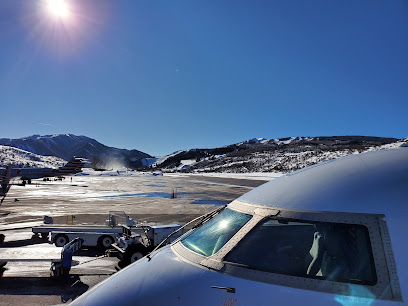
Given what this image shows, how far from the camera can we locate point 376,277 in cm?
258

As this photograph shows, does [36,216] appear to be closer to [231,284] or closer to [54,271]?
[54,271]

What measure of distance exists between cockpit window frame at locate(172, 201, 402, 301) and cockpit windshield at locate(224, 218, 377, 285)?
0.05 m

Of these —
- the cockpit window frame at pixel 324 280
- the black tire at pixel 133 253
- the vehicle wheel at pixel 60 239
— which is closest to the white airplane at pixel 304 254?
the cockpit window frame at pixel 324 280

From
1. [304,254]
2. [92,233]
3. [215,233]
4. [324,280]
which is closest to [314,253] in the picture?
[304,254]

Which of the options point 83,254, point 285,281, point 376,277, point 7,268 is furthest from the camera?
point 83,254

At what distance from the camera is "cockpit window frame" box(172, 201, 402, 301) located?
99.4 inches

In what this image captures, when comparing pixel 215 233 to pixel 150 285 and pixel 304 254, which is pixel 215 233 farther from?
pixel 304 254

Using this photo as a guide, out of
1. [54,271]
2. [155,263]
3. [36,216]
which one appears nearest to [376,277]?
[155,263]

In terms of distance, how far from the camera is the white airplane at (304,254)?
262 cm

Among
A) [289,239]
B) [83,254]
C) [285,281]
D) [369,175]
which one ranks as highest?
[369,175]

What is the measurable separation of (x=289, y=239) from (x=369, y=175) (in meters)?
1.24

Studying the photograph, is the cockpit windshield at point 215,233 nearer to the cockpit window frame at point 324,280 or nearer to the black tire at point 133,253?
the cockpit window frame at point 324,280

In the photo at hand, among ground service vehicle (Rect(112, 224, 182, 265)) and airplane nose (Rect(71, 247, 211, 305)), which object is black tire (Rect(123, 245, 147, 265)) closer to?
ground service vehicle (Rect(112, 224, 182, 265))

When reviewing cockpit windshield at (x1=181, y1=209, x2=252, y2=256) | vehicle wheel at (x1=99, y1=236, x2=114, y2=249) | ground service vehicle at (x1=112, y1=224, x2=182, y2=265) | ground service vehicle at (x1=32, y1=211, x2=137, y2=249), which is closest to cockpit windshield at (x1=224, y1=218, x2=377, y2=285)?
cockpit windshield at (x1=181, y1=209, x2=252, y2=256)
